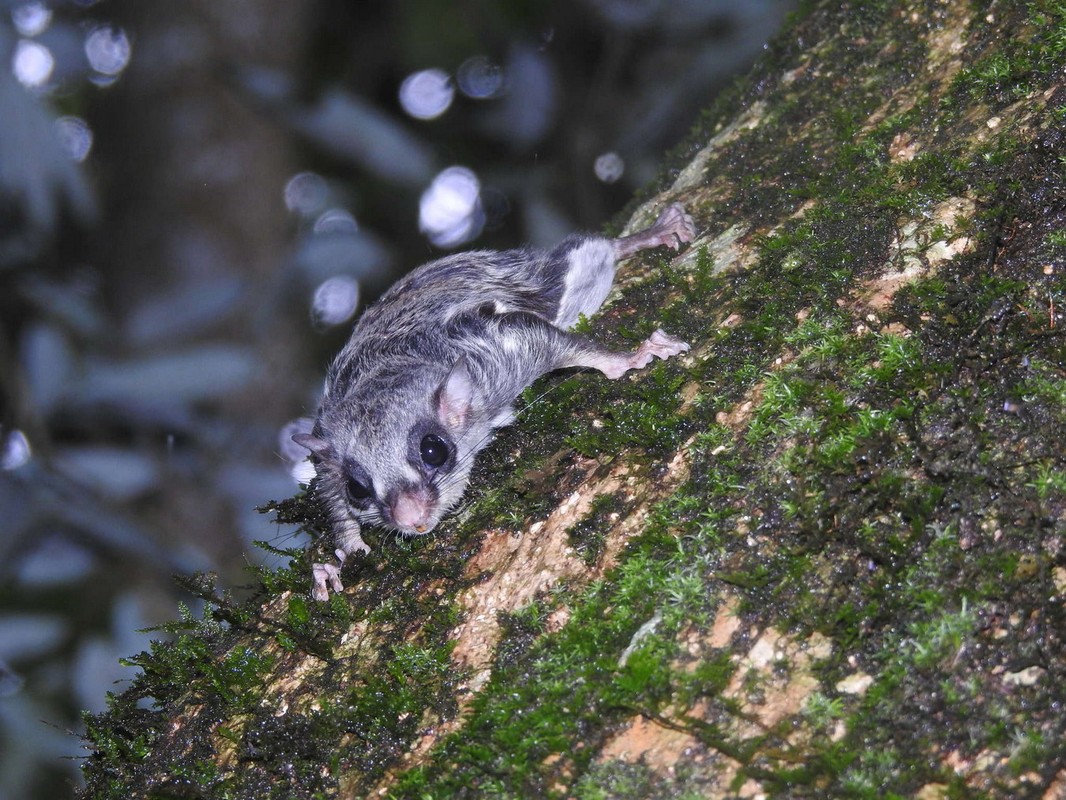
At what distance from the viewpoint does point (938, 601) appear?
Answer: 2234 mm

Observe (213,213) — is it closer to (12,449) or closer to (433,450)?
(12,449)

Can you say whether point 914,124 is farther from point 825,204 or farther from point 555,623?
point 555,623

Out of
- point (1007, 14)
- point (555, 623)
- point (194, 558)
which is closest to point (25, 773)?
point (194, 558)

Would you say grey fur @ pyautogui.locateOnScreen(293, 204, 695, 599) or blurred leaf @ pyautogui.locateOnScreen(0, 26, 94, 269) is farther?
blurred leaf @ pyautogui.locateOnScreen(0, 26, 94, 269)

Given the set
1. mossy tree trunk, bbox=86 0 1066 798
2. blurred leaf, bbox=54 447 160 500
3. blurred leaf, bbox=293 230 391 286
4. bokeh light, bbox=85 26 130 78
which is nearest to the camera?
mossy tree trunk, bbox=86 0 1066 798

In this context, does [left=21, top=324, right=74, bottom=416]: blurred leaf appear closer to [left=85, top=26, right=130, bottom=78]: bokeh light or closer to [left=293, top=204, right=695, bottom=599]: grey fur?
[left=293, top=204, right=695, bottom=599]: grey fur

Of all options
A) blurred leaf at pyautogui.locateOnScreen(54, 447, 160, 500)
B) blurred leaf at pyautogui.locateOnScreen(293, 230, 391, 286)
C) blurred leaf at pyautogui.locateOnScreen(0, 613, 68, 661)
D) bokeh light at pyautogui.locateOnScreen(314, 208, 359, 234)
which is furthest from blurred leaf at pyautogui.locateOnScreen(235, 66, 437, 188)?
blurred leaf at pyautogui.locateOnScreen(0, 613, 68, 661)

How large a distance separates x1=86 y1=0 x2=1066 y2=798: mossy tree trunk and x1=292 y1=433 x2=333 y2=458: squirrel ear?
0.88 metres

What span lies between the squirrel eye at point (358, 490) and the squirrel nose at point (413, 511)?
1.07 feet

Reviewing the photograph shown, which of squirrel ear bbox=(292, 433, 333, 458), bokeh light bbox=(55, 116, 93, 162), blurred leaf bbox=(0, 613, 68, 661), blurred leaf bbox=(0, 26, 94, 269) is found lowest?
squirrel ear bbox=(292, 433, 333, 458)

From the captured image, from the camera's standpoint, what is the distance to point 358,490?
400cm

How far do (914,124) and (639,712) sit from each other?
8.58 ft

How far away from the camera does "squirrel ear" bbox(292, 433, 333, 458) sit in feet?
13.8

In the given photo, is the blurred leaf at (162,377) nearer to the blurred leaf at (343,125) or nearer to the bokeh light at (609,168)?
the blurred leaf at (343,125)
